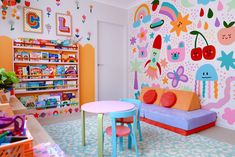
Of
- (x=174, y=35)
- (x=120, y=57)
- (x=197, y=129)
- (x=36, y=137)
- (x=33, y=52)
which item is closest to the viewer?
(x=36, y=137)

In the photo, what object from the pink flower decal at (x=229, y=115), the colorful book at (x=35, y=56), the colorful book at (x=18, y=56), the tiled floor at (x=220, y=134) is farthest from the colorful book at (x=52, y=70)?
the pink flower decal at (x=229, y=115)

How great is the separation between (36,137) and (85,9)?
11.2 ft

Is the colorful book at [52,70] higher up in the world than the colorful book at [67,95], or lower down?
higher up

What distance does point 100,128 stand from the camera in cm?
176

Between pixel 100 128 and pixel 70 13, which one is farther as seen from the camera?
pixel 70 13

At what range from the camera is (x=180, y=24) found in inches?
137

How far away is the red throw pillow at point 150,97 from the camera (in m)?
3.54

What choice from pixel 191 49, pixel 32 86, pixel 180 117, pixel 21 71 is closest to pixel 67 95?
pixel 32 86

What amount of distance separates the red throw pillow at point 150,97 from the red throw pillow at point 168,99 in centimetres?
23

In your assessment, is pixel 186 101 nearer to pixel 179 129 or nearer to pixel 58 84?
pixel 179 129

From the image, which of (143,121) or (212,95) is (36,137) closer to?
(143,121)

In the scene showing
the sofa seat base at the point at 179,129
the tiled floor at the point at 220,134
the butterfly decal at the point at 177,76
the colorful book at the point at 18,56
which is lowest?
the tiled floor at the point at 220,134

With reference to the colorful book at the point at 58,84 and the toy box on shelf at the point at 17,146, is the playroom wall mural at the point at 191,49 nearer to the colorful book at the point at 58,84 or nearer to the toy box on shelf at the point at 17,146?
the colorful book at the point at 58,84

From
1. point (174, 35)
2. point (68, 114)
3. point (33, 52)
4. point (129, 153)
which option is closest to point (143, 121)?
point (129, 153)
